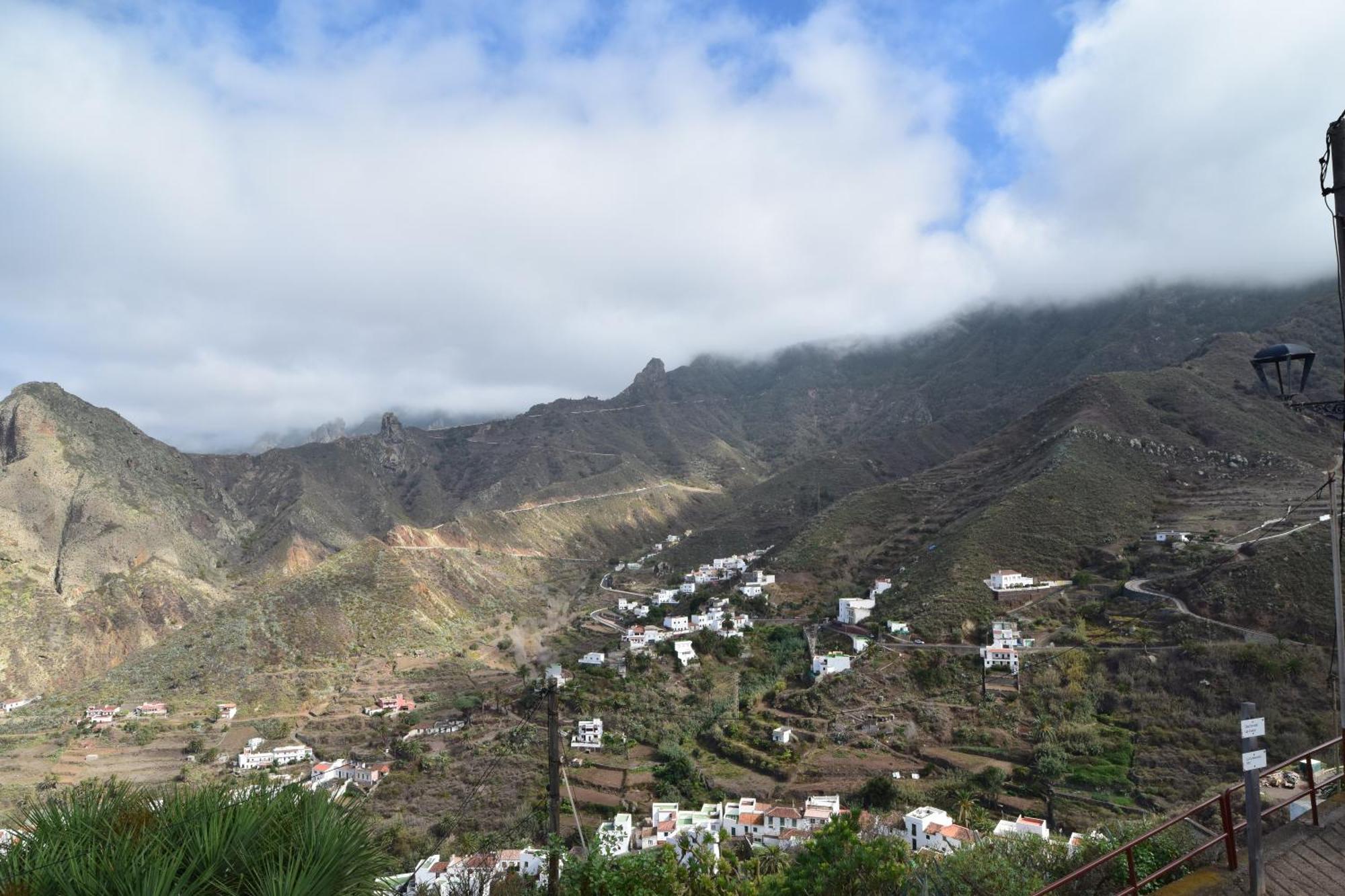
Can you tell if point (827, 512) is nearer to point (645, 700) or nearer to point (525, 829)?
point (645, 700)

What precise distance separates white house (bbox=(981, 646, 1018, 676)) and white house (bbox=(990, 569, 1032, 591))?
6.27m

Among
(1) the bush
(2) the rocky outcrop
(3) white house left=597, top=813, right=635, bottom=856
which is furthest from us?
(2) the rocky outcrop

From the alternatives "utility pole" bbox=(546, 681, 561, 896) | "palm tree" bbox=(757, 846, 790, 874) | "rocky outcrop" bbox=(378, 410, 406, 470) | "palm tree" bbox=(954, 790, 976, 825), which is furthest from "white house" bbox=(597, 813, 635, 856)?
"rocky outcrop" bbox=(378, 410, 406, 470)

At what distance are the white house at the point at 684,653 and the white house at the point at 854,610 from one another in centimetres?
918

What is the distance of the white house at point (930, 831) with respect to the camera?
18.0m

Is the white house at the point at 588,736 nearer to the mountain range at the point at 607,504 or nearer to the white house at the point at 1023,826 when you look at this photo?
the mountain range at the point at 607,504

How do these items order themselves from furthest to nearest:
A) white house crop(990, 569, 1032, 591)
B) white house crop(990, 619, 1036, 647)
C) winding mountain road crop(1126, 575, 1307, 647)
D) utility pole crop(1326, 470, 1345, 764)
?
white house crop(990, 569, 1032, 591) < white house crop(990, 619, 1036, 647) < winding mountain road crop(1126, 575, 1307, 647) < utility pole crop(1326, 470, 1345, 764)

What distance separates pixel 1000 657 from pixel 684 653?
17298 millimetres

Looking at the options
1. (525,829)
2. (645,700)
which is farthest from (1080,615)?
(525,829)

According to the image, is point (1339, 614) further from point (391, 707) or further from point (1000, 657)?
point (391, 707)

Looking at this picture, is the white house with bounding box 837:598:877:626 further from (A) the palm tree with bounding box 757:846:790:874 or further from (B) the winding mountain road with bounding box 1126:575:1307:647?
(A) the palm tree with bounding box 757:846:790:874

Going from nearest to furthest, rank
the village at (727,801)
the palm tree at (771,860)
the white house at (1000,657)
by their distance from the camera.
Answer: the palm tree at (771,860) < the village at (727,801) < the white house at (1000,657)

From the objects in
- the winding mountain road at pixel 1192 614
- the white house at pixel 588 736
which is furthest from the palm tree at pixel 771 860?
the winding mountain road at pixel 1192 614

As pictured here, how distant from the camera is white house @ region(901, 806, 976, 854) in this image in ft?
58.9
